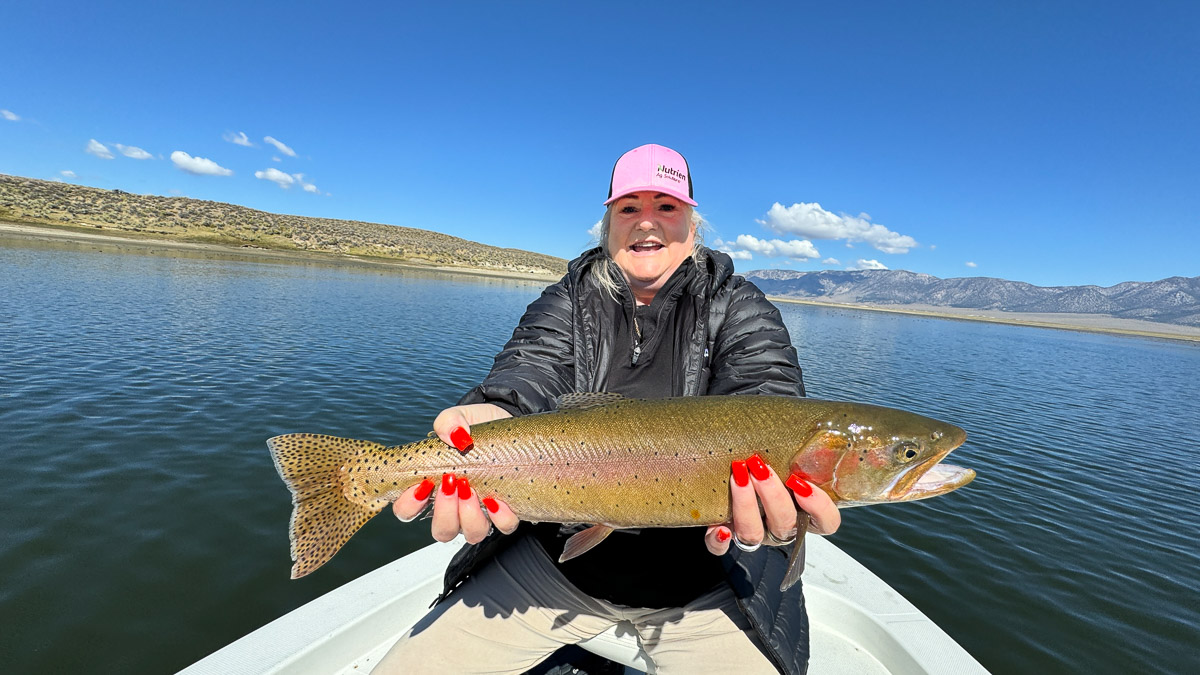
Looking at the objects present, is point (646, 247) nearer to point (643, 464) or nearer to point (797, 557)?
point (643, 464)

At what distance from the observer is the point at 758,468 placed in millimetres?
2473

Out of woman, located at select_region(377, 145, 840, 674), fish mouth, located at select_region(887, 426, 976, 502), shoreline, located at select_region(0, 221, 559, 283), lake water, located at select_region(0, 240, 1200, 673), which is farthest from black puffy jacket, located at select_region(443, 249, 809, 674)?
shoreline, located at select_region(0, 221, 559, 283)

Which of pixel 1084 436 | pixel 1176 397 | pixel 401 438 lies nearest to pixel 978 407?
pixel 1084 436

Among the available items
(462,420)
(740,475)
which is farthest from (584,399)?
(740,475)

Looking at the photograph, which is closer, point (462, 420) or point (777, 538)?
point (777, 538)

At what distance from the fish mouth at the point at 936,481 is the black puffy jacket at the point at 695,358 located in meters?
0.83

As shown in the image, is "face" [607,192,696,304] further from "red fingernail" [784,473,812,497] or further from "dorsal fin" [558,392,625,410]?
"red fingernail" [784,473,812,497]

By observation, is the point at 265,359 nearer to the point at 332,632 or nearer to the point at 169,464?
the point at 169,464

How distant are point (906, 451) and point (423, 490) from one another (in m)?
2.63

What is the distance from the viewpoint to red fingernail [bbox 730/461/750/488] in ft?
8.06

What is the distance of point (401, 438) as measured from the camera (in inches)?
412

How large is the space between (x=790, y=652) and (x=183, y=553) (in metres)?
7.00

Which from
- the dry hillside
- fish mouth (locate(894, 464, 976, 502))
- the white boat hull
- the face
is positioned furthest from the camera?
the dry hillside

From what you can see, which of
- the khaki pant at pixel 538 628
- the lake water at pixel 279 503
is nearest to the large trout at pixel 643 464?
the khaki pant at pixel 538 628
